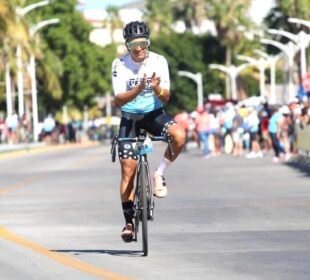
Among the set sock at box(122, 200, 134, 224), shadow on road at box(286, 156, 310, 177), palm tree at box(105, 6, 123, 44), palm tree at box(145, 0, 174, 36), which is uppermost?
palm tree at box(105, 6, 123, 44)

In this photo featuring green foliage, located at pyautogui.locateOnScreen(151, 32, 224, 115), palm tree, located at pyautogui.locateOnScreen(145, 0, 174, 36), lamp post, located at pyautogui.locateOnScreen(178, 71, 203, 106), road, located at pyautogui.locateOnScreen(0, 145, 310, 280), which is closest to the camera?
road, located at pyautogui.locateOnScreen(0, 145, 310, 280)

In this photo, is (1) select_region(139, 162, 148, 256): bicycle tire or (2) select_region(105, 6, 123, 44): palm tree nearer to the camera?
(1) select_region(139, 162, 148, 256): bicycle tire

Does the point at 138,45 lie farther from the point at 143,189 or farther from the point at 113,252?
the point at 113,252

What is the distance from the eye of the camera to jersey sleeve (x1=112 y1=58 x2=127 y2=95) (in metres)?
12.9

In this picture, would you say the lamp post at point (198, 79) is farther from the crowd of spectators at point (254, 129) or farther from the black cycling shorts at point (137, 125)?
the black cycling shorts at point (137, 125)

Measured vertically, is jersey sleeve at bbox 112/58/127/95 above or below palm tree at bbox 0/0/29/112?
below

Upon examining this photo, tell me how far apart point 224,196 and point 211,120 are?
28083mm

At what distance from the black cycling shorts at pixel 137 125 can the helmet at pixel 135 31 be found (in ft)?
2.13

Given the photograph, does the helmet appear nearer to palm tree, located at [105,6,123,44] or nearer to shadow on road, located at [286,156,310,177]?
shadow on road, located at [286,156,310,177]

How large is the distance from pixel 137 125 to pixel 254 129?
33.3 meters

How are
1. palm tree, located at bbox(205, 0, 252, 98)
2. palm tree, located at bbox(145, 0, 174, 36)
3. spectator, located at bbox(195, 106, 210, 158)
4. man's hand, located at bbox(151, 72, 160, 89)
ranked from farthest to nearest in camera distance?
palm tree, located at bbox(145, 0, 174, 36) < palm tree, located at bbox(205, 0, 252, 98) < spectator, located at bbox(195, 106, 210, 158) < man's hand, located at bbox(151, 72, 160, 89)

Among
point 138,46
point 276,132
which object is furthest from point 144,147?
point 276,132

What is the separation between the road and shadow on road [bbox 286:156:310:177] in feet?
12.4

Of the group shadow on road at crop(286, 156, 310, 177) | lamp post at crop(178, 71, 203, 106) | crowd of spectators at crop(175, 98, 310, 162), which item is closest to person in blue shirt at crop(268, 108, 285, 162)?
crowd of spectators at crop(175, 98, 310, 162)
